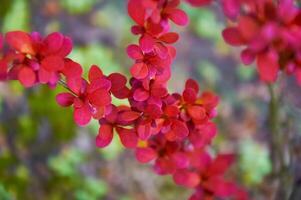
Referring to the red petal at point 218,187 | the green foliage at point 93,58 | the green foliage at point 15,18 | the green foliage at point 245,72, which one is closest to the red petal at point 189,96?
the red petal at point 218,187

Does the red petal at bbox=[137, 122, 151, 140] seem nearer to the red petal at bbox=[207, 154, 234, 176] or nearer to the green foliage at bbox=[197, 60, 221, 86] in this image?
the red petal at bbox=[207, 154, 234, 176]

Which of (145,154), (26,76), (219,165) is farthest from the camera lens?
(219,165)

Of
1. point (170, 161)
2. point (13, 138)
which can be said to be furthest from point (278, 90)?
point (13, 138)

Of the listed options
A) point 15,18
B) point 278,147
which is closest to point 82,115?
point 278,147

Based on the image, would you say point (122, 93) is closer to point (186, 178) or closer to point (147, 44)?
point (147, 44)

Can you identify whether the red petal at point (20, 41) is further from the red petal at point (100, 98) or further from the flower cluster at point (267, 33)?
the flower cluster at point (267, 33)
